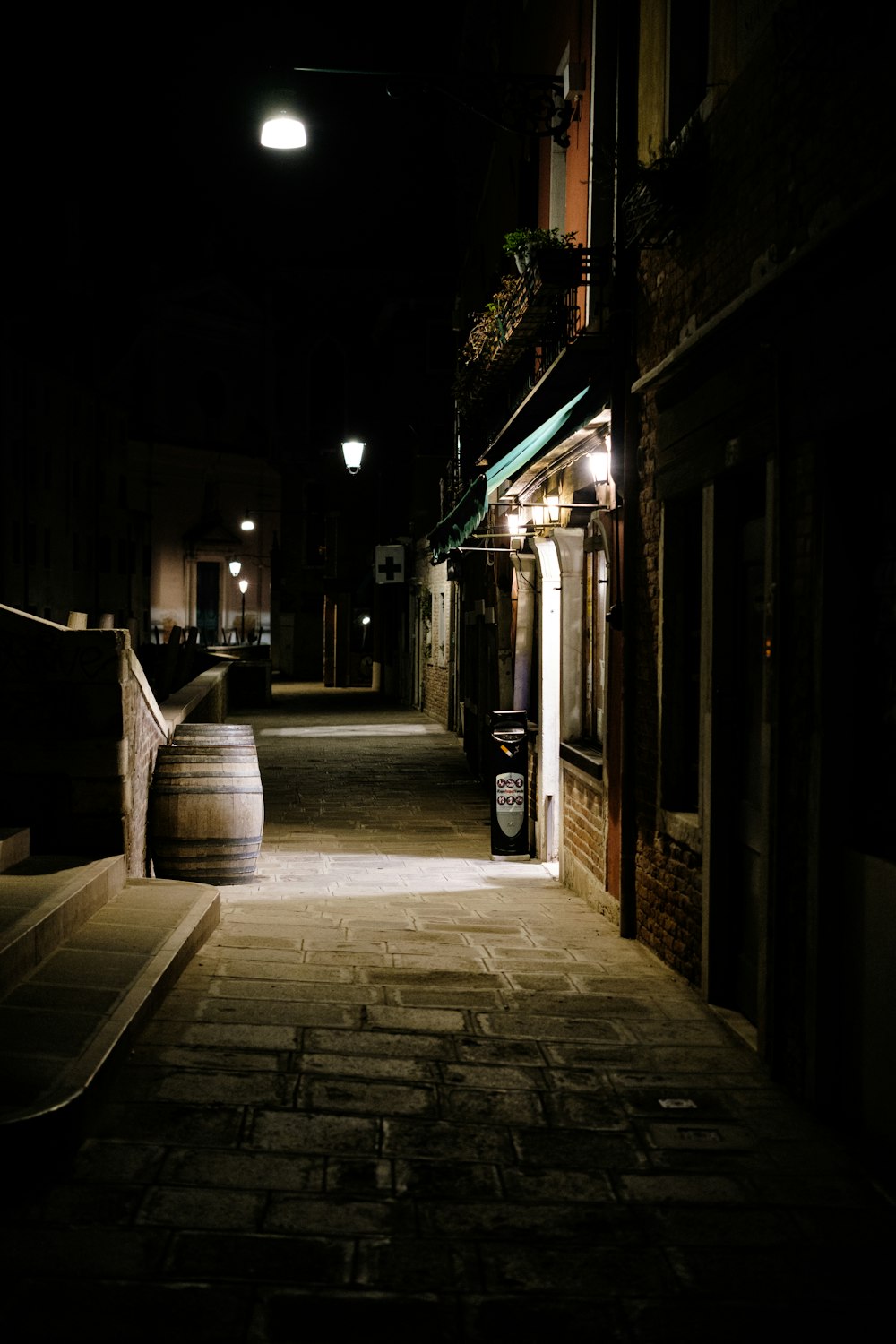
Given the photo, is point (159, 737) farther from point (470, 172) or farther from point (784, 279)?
point (470, 172)

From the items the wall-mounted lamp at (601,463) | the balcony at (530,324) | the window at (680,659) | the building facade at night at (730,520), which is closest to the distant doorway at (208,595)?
the balcony at (530,324)

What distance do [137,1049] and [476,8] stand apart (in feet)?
49.6

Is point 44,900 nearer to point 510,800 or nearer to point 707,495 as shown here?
point 707,495

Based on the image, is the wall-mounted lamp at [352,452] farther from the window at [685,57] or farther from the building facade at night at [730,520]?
the window at [685,57]

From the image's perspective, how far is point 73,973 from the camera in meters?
5.47

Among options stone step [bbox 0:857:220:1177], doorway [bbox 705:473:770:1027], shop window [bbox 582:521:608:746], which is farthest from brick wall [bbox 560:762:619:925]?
stone step [bbox 0:857:220:1177]

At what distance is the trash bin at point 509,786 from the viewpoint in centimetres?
1057

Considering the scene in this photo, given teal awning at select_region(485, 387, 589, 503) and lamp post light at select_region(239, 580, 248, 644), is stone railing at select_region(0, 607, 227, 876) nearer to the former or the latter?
teal awning at select_region(485, 387, 589, 503)

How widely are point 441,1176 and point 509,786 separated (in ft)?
21.8

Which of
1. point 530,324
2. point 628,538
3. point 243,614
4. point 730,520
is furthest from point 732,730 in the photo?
point 243,614

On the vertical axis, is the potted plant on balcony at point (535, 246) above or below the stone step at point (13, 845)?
above

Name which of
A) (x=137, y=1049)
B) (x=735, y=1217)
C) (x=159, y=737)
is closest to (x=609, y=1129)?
(x=735, y=1217)

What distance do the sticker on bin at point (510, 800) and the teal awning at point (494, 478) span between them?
7.91ft

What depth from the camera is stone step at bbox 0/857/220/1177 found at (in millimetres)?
3986
